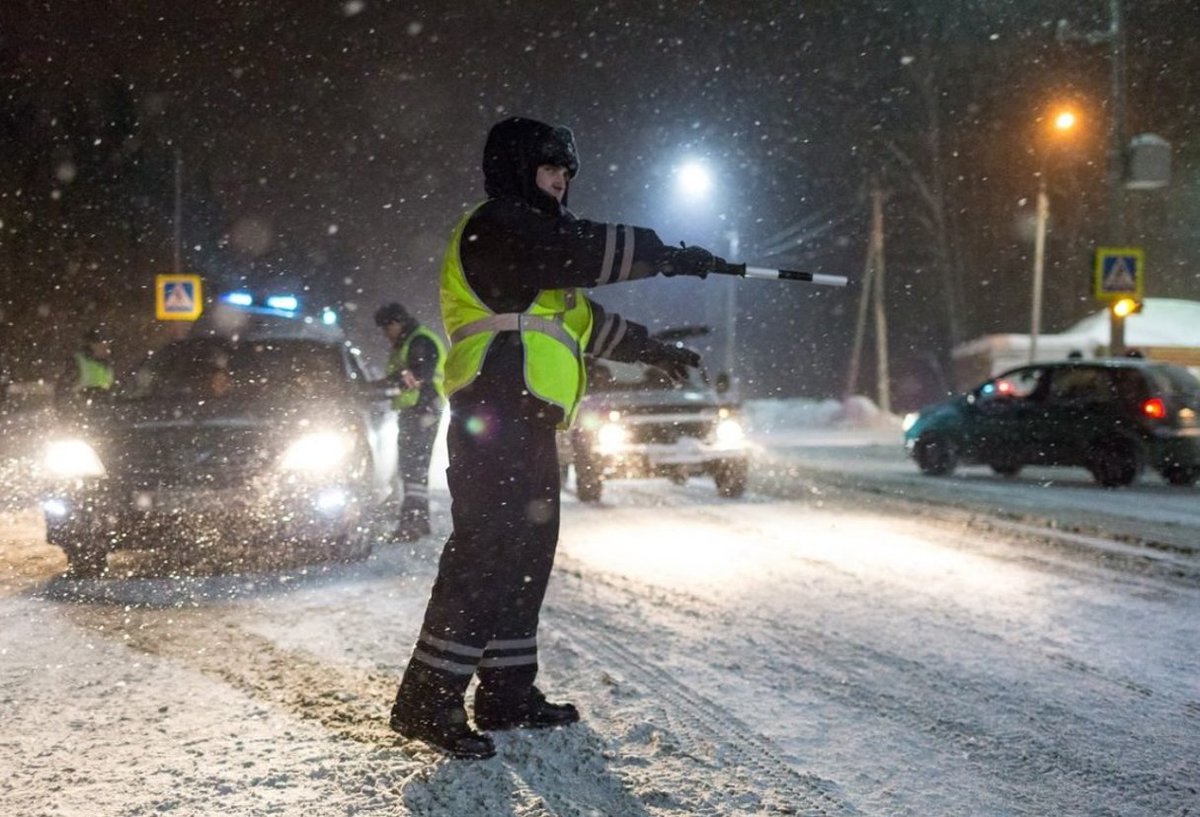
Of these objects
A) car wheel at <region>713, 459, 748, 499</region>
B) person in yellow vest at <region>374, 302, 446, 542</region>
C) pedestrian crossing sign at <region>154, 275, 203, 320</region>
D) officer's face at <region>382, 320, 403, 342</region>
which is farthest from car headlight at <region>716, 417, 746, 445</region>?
pedestrian crossing sign at <region>154, 275, 203, 320</region>

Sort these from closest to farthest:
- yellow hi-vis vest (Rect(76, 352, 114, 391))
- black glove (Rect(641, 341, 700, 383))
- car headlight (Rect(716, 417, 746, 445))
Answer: black glove (Rect(641, 341, 700, 383)) < car headlight (Rect(716, 417, 746, 445)) < yellow hi-vis vest (Rect(76, 352, 114, 391))

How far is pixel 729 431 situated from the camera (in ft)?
38.7

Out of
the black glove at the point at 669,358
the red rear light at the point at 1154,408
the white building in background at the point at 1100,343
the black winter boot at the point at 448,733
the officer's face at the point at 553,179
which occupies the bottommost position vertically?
the black winter boot at the point at 448,733

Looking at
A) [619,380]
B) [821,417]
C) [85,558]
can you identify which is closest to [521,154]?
[85,558]

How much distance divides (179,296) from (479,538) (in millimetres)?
18571

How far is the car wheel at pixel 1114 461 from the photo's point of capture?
12.9 meters

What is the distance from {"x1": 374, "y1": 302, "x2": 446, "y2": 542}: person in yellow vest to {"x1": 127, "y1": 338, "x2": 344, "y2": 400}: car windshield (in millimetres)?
552

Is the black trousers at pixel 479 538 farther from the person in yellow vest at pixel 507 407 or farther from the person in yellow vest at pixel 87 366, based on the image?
the person in yellow vest at pixel 87 366

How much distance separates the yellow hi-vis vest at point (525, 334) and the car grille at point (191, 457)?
10.8 feet

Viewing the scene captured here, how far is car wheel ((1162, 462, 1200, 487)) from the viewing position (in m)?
13.0

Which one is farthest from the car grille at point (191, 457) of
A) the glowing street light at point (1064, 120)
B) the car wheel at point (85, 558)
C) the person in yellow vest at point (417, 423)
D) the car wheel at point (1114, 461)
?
the glowing street light at point (1064, 120)

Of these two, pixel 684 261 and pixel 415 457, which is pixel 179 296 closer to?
pixel 415 457

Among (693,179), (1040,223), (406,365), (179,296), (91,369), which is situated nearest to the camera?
(406,365)

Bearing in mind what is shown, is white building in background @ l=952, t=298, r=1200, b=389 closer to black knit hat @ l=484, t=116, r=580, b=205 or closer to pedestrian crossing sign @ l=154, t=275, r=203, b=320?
pedestrian crossing sign @ l=154, t=275, r=203, b=320
